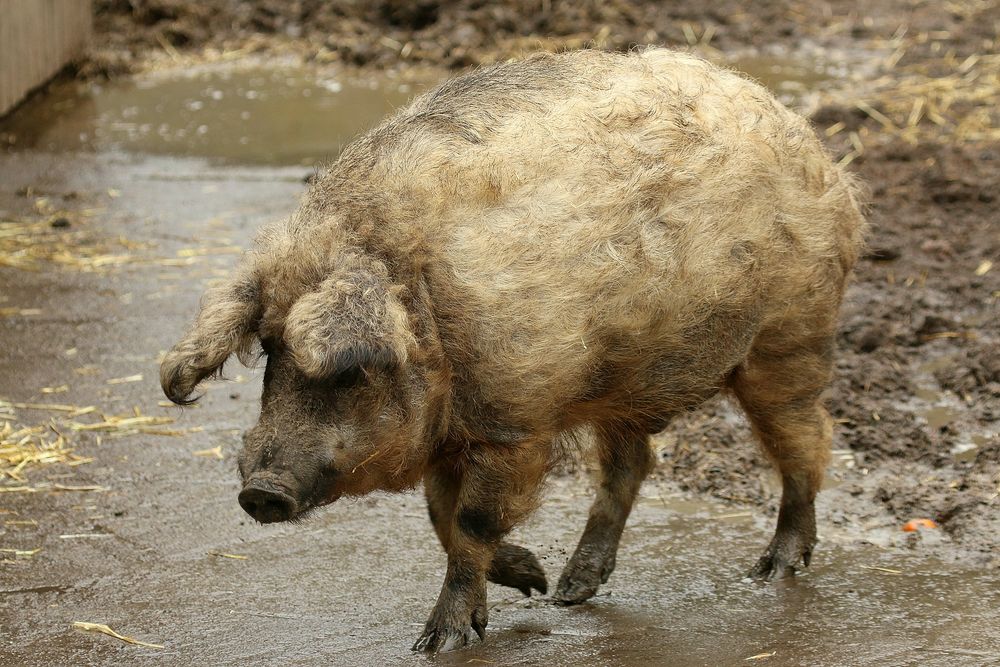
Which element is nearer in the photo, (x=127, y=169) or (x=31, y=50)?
(x=127, y=169)

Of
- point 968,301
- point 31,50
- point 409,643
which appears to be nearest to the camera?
point 409,643

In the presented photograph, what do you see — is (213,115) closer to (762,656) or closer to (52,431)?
(52,431)

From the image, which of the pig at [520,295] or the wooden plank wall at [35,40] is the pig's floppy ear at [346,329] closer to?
the pig at [520,295]

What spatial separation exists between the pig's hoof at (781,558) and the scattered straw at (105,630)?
207 centimetres

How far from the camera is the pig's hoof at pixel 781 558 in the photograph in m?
4.84

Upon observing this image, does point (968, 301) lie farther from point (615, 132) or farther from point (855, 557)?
point (615, 132)

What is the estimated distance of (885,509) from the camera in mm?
5293

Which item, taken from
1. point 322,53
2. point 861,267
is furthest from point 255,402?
point 322,53

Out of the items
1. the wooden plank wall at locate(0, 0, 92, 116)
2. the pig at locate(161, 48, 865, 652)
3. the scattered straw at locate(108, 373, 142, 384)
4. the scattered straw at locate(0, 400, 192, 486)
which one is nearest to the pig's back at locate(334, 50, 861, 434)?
the pig at locate(161, 48, 865, 652)

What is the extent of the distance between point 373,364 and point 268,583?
133 cm

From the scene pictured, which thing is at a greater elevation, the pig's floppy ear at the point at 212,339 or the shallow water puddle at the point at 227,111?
the pig's floppy ear at the point at 212,339

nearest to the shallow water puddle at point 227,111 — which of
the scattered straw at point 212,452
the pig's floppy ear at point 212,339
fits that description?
the scattered straw at point 212,452

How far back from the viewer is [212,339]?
152 inches

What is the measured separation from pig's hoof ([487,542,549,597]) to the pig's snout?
0.94 meters
